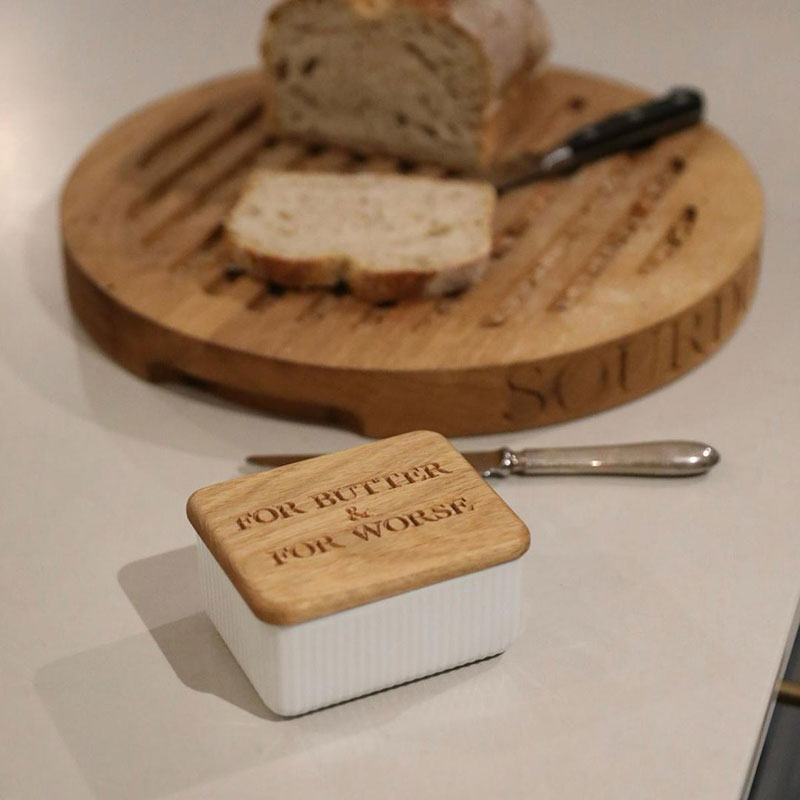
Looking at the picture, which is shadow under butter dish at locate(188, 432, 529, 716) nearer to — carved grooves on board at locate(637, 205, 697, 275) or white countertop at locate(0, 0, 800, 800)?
white countertop at locate(0, 0, 800, 800)

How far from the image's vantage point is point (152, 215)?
1.79 m

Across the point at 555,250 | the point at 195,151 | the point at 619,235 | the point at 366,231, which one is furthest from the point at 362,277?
the point at 195,151

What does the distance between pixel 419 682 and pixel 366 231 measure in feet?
2.18

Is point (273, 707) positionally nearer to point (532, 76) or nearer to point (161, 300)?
point (161, 300)

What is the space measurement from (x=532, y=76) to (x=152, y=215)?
641 mm

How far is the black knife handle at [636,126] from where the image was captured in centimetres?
190

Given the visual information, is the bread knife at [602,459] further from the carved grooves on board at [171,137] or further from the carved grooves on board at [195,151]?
the carved grooves on board at [171,137]

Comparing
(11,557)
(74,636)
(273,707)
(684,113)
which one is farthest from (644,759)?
(684,113)

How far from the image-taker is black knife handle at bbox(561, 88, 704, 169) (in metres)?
1.90

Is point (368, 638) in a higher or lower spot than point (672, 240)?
lower

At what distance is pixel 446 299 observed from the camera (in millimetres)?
1615

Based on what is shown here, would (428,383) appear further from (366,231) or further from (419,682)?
(419,682)

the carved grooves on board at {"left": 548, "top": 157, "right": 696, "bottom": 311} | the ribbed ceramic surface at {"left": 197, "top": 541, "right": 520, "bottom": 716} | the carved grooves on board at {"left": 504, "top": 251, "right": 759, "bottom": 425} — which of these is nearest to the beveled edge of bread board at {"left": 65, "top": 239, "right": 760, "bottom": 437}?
the carved grooves on board at {"left": 504, "top": 251, "right": 759, "bottom": 425}

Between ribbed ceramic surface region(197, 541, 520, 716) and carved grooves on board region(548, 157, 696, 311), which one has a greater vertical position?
carved grooves on board region(548, 157, 696, 311)
